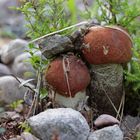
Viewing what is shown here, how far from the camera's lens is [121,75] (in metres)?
2.05

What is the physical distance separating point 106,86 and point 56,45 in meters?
0.35

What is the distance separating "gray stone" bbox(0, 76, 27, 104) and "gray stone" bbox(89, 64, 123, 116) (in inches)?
26.4

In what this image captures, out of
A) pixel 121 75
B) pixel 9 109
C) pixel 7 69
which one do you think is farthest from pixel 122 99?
pixel 7 69

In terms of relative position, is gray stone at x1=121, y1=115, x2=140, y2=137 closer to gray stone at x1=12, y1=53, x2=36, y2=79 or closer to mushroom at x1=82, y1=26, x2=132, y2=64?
mushroom at x1=82, y1=26, x2=132, y2=64

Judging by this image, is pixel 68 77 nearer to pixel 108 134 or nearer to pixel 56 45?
pixel 56 45

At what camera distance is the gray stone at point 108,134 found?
1.74 m

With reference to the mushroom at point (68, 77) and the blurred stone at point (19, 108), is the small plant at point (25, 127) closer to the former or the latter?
the mushroom at point (68, 77)

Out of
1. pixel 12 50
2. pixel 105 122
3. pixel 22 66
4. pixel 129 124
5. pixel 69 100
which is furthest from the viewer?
pixel 12 50

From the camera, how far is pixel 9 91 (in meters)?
2.54

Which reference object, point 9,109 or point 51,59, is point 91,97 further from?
point 9,109

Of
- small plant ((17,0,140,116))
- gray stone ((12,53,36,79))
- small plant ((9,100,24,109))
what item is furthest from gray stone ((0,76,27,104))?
small plant ((17,0,140,116))

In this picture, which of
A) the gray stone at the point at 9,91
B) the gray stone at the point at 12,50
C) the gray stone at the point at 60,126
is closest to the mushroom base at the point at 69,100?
the gray stone at the point at 60,126

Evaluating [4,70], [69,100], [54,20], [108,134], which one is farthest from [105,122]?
[4,70]

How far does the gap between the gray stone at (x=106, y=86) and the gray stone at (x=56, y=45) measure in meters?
0.18
